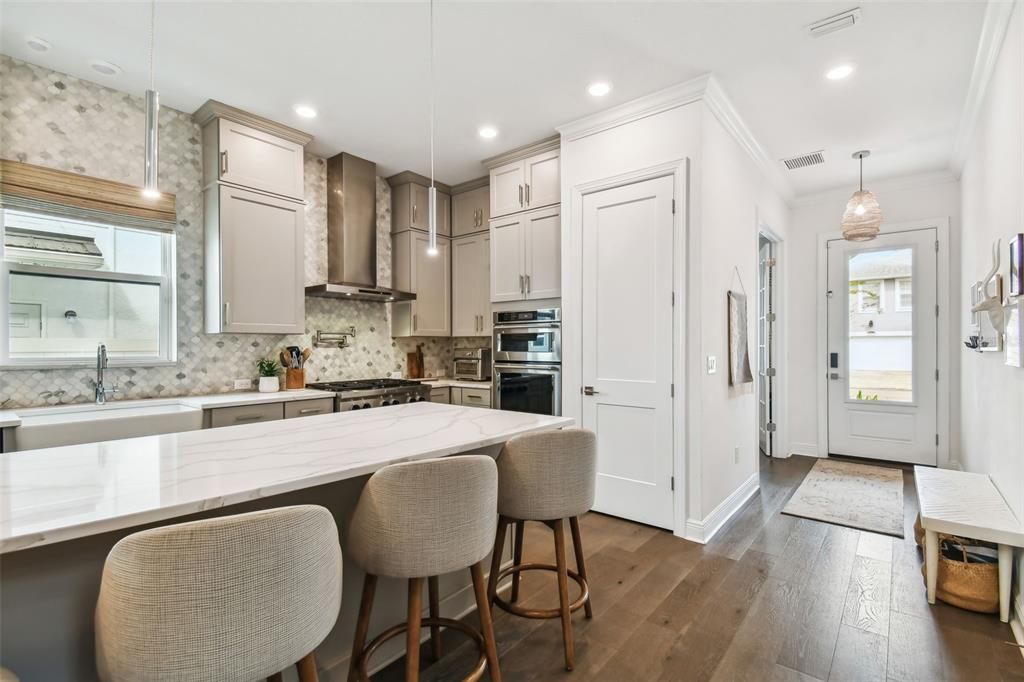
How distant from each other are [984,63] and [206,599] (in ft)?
13.7

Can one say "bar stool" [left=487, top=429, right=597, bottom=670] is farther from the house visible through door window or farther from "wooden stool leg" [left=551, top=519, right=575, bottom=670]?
the house visible through door window

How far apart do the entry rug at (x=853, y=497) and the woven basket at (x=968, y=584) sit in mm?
849

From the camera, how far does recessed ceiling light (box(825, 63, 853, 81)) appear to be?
277 cm

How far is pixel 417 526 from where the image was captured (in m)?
1.34

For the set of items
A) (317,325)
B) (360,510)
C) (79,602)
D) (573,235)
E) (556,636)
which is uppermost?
(573,235)

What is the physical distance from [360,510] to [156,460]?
0.63 metres

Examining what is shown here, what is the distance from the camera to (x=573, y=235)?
140 inches

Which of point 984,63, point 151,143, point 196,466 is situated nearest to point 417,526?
point 196,466

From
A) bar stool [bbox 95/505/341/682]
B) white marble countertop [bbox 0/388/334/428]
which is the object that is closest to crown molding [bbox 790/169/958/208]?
white marble countertop [bbox 0/388/334/428]

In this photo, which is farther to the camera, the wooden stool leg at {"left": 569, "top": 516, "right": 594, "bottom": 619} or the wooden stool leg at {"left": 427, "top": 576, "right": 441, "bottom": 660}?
the wooden stool leg at {"left": 569, "top": 516, "right": 594, "bottom": 619}

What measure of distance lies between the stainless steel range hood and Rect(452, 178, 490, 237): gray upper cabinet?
35.5 inches

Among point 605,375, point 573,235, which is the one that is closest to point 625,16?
point 573,235

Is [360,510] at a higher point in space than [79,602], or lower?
higher

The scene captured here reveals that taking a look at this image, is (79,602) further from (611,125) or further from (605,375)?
(611,125)
